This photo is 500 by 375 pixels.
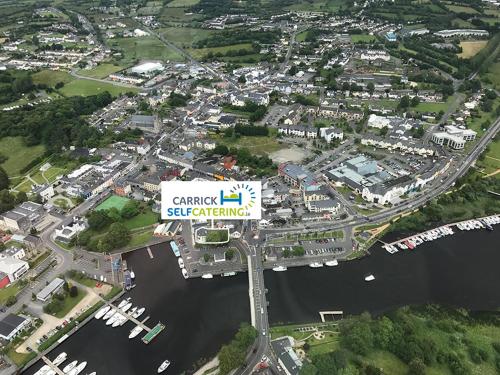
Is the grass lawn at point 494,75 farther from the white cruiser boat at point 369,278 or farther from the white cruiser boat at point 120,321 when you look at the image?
the white cruiser boat at point 120,321

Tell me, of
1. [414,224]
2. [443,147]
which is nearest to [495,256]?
[414,224]

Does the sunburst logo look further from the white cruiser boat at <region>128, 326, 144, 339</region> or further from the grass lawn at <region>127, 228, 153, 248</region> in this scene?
the white cruiser boat at <region>128, 326, 144, 339</region>

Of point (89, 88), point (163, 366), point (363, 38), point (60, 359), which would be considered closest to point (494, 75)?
point (363, 38)

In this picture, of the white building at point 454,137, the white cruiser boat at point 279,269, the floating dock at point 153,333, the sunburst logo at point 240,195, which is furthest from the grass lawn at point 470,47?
the floating dock at point 153,333

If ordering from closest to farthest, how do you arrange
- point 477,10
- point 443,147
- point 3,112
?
point 443,147 → point 3,112 → point 477,10

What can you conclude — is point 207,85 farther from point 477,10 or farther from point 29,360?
point 477,10

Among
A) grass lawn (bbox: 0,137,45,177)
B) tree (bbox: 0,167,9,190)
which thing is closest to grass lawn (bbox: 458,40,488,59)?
grass lawn (bbox: 0,137,45,177)

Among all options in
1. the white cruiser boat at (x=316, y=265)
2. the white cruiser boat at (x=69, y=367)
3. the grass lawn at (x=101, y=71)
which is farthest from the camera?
the grass lawn at (x=101, y=71)
